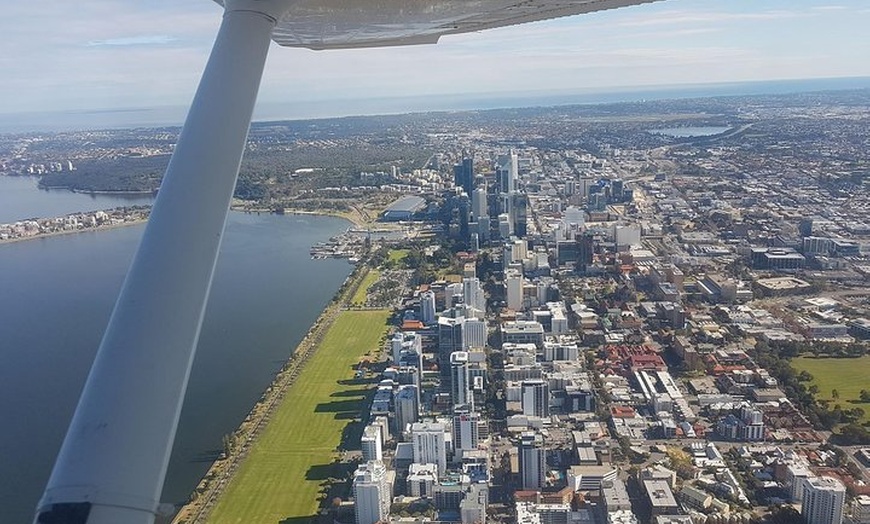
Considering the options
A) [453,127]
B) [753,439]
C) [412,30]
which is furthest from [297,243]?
[453,127]

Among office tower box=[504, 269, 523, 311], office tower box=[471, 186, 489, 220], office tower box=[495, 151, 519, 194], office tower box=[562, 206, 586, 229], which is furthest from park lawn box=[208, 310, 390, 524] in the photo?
office tower box=[495, 151, 519, 194]

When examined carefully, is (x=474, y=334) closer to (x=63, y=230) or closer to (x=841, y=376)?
(x=841, y=376)

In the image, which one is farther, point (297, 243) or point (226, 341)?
point (297, 243)

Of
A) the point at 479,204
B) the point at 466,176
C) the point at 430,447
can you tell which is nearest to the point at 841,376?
the point at 430,447

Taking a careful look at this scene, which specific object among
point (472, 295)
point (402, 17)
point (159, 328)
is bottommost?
point (472, 295)

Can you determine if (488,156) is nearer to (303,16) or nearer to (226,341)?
(226,341)

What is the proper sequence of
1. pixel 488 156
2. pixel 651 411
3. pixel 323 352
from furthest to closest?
pixel 488 156
pixel 323 352
pixel 651 411

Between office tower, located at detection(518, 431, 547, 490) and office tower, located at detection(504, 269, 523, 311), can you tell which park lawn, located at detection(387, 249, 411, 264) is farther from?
A: office tower, located at detection(518, 431, 547, 490)
